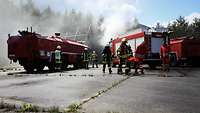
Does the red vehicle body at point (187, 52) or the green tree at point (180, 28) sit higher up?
the green tree at point (180, 28)

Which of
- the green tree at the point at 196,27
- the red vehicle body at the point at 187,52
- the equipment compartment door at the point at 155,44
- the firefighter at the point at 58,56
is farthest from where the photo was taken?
the green tree at the point at 196,27

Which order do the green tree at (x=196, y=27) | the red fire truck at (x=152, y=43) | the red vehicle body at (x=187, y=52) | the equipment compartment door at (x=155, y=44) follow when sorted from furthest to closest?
the green tree at (x=196, y=27) < the red vehicle body at (x=187, y=52) < the equipment compartment door at (x=155, y=44) < the red fire truck at (x=152, y=43)

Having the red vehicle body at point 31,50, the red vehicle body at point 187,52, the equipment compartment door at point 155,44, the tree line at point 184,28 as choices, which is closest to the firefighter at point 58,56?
the red vehicle body at point 31,50

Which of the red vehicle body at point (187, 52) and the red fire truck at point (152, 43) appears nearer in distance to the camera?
the red fire truck at point (152, 43)

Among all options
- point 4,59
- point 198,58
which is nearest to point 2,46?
point 4,59

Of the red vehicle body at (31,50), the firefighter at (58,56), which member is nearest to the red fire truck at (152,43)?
the firefighter at (58,56)

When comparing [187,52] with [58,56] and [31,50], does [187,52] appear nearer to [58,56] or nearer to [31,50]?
[58,56]

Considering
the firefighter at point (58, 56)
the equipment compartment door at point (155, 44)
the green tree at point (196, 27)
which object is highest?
the green tree at point (196, 27)

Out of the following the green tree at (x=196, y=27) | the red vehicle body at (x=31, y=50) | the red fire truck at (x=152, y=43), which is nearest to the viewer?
the red vehicle body at (x=31, y=50)

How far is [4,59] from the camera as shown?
2474 inches

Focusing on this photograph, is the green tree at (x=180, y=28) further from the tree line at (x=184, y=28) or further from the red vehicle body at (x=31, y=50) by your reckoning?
the red vehicle body at (x=31, y=50)

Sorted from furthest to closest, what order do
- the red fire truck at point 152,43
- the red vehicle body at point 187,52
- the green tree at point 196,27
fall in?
the green tree at point 196,27 < the red vehicle body at point 187,52 < the red fire truck at point 152,43

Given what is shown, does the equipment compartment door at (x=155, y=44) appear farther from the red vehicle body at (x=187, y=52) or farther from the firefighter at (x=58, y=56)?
the red vehicle body at (x=187, y=52)

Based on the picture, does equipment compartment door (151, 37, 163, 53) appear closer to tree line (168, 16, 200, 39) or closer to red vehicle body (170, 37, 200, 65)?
red vehicle body (170, 37, 200, 65)
